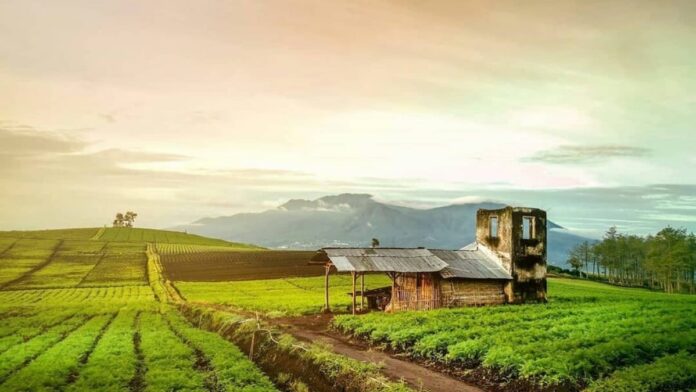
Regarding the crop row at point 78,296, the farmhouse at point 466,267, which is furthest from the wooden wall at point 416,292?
the crop row at point 78,296

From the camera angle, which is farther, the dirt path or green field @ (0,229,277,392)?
green field @ (0,229,277,392)

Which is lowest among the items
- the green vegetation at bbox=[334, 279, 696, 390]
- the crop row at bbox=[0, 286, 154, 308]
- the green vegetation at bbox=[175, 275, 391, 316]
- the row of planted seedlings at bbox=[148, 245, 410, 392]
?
the crop row at bbox=[0, 286, 154, 308]

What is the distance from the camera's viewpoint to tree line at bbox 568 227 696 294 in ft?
353

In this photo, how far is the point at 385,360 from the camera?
2622 cm

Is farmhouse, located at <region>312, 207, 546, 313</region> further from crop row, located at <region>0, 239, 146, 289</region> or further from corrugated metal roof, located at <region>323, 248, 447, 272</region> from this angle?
crop row, located at <region>0, 239, 146, 289</region>

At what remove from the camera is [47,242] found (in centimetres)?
15825

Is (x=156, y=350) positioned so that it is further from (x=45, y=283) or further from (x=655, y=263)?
(x=655, y=263)

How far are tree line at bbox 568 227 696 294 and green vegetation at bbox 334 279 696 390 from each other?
8231 cm

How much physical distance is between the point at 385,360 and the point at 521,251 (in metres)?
27.2

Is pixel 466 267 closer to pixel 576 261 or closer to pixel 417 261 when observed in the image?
pixel 417 261

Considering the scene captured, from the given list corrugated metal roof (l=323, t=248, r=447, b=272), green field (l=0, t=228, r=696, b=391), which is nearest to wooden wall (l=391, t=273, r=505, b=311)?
corrugated metal roof (l=323, t=248, r=447, b=272)

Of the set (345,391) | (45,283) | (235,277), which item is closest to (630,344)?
(345,391)

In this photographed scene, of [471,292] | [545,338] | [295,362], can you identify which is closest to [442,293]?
[471,292]

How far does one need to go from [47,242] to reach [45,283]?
7237cm
